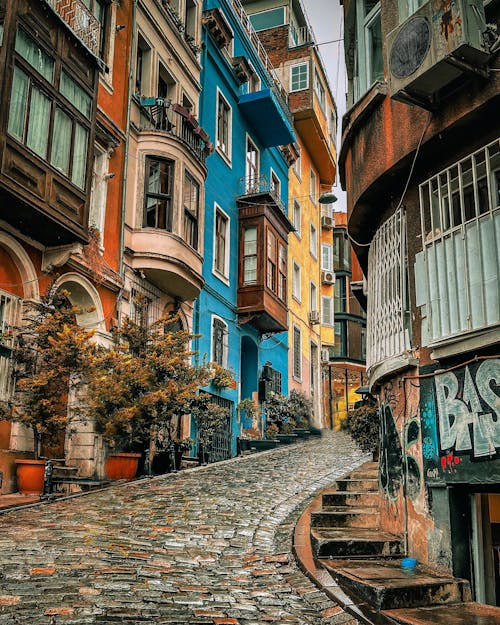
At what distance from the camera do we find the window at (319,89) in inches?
1359

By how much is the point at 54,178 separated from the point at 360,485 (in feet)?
24.7

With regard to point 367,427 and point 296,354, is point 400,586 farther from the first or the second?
point 296,354

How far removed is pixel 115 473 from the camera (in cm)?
1346

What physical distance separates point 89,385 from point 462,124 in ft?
27.5

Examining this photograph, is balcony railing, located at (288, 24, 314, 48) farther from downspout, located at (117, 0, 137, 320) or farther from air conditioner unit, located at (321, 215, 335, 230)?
downspout, located at (117, 0, 137, 320)

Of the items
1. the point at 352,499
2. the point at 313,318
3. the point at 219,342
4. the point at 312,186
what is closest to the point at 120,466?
the point at 352,499

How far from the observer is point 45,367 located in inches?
467

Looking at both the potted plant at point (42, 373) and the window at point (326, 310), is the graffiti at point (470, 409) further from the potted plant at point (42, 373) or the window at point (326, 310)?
the window at point (326, 310)

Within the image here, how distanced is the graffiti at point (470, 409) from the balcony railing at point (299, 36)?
31.4 meters

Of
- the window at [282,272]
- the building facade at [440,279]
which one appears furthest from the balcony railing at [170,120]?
the building facade at [440,279]

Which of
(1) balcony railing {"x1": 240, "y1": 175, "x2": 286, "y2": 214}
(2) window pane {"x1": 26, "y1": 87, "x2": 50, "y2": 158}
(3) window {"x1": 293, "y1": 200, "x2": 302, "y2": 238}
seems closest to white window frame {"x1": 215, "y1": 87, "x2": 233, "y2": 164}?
(1) balcony railing {"x1": 240, "y1": 175, "x2": 286, "y2": 214}

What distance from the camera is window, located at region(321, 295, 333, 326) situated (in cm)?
3784

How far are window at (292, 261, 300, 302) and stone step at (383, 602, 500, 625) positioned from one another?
25.6 meters

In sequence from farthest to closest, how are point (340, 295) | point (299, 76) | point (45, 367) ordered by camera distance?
point (340, 295)
point (299, 76)
point (45, 367)
